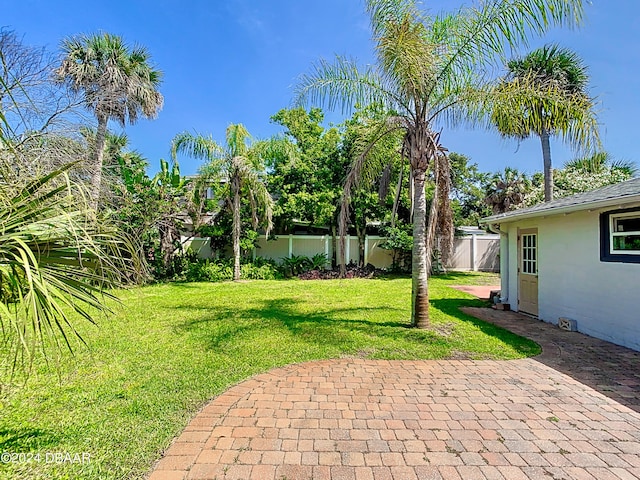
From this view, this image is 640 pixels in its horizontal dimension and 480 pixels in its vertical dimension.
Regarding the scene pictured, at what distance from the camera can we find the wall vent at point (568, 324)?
23.4 feet

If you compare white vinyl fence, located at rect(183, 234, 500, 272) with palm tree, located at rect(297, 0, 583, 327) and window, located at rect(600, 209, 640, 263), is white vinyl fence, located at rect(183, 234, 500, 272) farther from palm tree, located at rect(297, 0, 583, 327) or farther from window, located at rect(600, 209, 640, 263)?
window, located at rect(600, 209, 640, 263)

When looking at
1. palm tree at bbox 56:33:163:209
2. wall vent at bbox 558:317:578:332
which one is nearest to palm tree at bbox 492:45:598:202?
wall vent at bbox 558:317:578:332

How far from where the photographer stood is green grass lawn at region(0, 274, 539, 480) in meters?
3.05

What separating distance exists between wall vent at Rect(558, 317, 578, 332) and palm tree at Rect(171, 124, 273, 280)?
36.1 ft

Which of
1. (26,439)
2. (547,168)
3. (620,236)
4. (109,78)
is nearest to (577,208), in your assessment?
(620,236)

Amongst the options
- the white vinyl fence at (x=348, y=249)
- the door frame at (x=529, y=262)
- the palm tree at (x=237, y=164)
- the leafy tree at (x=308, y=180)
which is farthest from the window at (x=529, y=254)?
the palm tree at (x=237, y=164)

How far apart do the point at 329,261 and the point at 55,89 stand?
13.1m

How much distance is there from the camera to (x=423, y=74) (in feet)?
21.2

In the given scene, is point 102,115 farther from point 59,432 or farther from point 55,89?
point 59,432

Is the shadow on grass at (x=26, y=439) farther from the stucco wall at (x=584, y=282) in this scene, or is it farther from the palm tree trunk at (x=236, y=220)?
the palm tree trunk at (x=236, y=220)

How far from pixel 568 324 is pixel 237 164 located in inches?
483

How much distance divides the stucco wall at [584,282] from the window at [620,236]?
124 millimetres

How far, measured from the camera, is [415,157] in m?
7.01

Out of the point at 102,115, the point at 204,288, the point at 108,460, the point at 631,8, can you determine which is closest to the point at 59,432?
the point at 108,460
